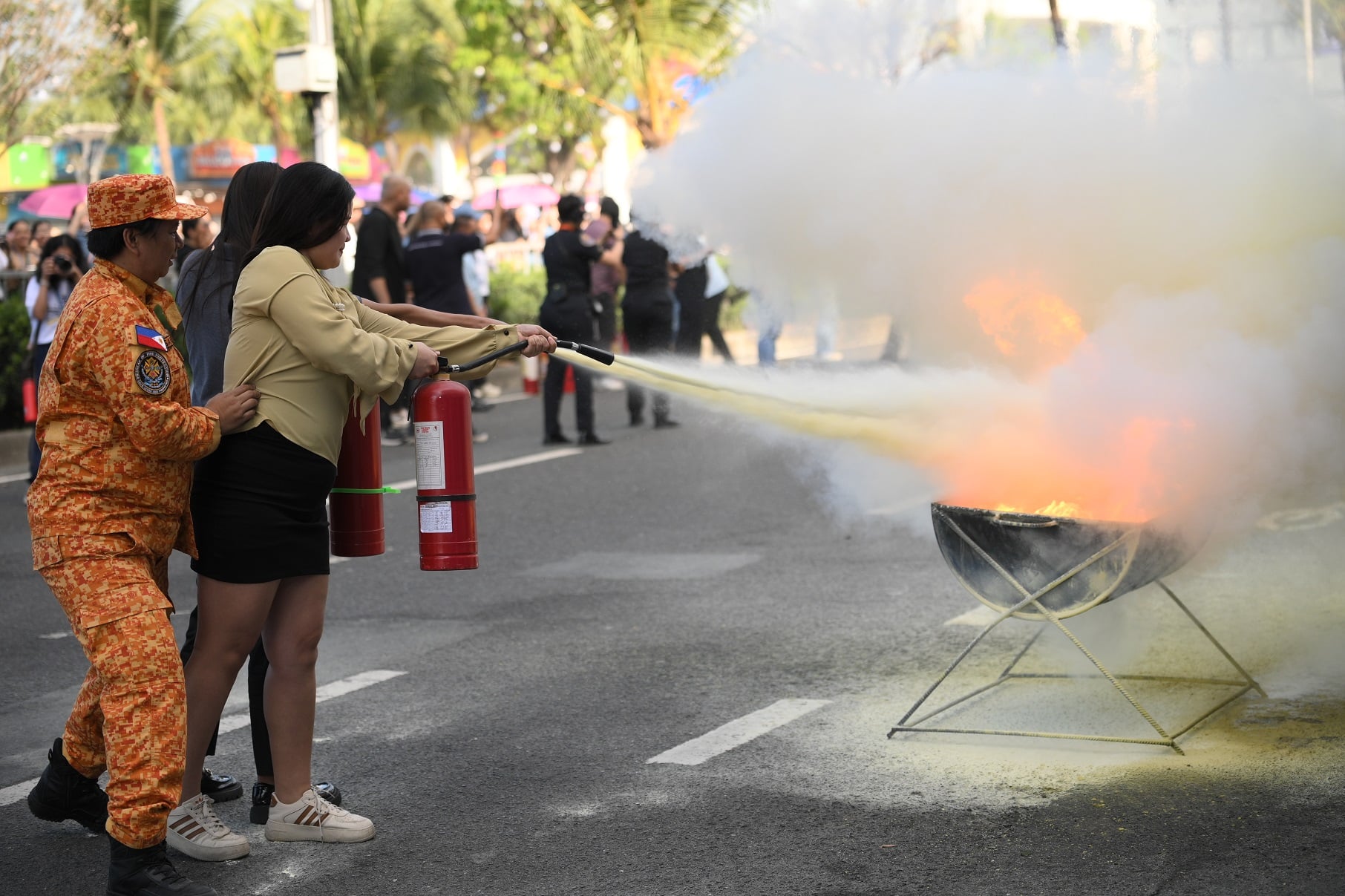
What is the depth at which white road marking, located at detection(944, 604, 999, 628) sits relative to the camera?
625cm

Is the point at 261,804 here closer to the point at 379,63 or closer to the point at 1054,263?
the point at 1054,263

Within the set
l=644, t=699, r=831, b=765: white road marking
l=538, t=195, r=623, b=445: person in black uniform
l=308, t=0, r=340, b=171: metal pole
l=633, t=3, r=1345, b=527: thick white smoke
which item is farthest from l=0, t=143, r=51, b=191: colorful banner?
l=644, t=699, r=831, b=765: white road marking

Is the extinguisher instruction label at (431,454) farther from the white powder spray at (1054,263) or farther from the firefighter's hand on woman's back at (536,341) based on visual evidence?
the white powder spray at (1054,263)

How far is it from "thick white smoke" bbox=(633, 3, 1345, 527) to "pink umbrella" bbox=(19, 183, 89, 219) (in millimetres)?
27021

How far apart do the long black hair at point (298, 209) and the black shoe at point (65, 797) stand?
1.41 m

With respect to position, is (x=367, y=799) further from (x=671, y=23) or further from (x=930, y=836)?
(x=671, y=23)

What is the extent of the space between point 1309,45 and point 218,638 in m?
3.81

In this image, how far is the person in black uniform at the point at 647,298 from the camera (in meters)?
12.3

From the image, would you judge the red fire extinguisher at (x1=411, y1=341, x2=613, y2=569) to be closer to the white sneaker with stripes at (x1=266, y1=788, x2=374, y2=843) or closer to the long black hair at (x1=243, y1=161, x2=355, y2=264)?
the long black hair at (x1=243, y1=161, x2=355, y2=264)

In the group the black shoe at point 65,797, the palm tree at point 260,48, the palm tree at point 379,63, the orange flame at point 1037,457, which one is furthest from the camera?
the palm tree at point 260,48

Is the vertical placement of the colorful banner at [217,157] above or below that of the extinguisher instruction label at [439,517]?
above

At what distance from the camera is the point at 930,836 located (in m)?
4.00

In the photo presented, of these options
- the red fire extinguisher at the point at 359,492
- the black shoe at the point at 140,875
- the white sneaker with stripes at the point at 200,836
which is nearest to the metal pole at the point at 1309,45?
the red fire extinguisher at the point at 359,492

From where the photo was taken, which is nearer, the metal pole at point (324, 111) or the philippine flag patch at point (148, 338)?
the philippine flag patch at point (148, 338)
